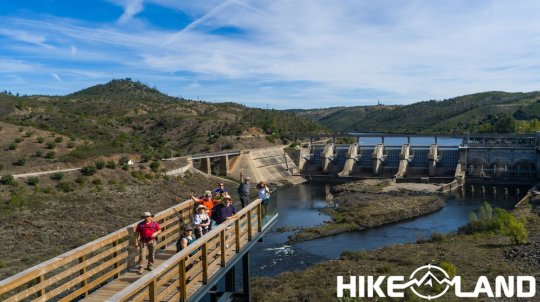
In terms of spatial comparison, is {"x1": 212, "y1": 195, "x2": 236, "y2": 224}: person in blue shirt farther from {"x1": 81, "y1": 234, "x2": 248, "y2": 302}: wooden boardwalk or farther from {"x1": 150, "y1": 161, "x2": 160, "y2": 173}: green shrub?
{"x1": 150, "y1": 161, "x2": 160, "y2": 173}: green shrub

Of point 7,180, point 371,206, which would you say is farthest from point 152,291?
point 371,206

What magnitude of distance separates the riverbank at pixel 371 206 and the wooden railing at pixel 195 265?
28.4 meters

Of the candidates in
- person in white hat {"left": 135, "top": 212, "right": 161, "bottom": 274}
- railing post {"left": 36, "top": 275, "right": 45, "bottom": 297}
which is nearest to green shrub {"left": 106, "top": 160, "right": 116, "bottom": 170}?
person in white hat {"left": 135, "top": 212, "right": 161, "bottom": 274}

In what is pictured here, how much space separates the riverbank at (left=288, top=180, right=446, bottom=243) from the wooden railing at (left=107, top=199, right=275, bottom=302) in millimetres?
28443

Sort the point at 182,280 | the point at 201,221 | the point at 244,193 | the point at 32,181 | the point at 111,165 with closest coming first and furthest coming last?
the point at 182,280 < the point at 201,221 < the point at 244,193 < the point at 32,181 < the point at 111,165

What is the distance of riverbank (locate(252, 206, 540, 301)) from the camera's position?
26906 millimetres

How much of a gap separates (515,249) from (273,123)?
92497 mm

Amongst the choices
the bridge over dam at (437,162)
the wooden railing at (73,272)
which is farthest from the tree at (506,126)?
the wooden railing at (73,272)

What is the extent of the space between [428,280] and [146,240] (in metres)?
20.9

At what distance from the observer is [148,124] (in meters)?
117

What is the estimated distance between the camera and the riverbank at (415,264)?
2691 centimetres

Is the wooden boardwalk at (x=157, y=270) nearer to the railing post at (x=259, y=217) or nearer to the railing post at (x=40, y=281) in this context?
the railing post at (x=40, y=281)

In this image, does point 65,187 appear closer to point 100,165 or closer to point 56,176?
point 56,176

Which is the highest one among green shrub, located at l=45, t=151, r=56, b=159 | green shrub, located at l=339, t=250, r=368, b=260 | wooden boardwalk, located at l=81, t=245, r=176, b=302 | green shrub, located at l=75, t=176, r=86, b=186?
green shrub, located at l=45, t=151, r=56, b=159
